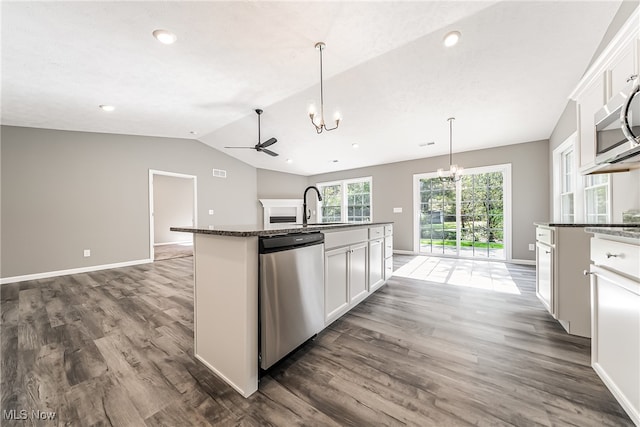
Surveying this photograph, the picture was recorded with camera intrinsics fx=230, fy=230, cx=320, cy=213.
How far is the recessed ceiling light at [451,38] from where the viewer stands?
7.71ft

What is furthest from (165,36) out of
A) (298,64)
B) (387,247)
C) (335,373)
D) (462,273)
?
(462,273)

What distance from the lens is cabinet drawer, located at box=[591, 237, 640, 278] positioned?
98 cm

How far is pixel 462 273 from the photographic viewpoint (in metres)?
3.90

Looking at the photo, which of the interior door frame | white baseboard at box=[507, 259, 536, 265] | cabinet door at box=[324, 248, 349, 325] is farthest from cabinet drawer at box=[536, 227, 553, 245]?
the interior door frame

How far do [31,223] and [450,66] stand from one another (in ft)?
22.1

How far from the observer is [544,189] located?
14.6 feet

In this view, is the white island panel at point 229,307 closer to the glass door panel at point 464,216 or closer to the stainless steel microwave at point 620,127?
the stainless steel microwave at point 620,127

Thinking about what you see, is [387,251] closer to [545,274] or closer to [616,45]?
[545,274]

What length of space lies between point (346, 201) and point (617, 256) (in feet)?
20.9

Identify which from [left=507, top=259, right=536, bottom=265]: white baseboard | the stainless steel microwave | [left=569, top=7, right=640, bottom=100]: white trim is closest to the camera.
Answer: the stainless steel microwave

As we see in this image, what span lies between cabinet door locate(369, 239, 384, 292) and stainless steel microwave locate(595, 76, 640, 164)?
2.04 metres

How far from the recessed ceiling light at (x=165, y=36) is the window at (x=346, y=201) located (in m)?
5.40

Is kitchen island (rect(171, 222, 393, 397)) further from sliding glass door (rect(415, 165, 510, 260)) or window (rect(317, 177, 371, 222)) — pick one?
window (rect(317, 177, 371, 222))

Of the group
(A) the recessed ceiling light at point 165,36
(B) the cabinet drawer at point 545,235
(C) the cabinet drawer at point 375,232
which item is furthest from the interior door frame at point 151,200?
(B) the cabinet drawer at point 545,235
